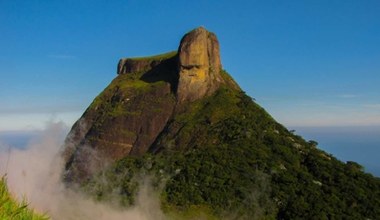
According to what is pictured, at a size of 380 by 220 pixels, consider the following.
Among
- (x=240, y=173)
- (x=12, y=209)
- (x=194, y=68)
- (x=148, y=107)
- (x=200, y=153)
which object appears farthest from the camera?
(x=148, y=107)

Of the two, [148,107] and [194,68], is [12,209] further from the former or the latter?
[148,107]

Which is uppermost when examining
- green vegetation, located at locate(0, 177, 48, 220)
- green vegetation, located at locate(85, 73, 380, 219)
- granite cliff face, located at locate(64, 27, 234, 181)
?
granite cliff face, located at locate(64, 27, 234, 181)

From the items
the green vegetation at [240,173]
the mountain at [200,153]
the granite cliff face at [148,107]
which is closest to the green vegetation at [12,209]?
the green vegetation at [240,173]

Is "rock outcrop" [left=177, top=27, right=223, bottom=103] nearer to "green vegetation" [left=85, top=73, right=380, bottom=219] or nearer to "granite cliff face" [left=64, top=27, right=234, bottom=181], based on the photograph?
"granite cliff face" [left=64, top=27, right=234, bottom=181]

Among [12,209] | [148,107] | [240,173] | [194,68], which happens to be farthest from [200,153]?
[12,209]

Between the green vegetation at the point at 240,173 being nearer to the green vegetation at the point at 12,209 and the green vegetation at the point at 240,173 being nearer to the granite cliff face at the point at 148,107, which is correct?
the granite cliff face at the point at 148,107

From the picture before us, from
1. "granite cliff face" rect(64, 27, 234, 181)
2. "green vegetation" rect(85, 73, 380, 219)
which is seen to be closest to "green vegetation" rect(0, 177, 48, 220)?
"green vegetation" rect(85, 73, 380, 219)

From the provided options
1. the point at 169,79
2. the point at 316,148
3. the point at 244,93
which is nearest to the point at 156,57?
the point at 169,79
